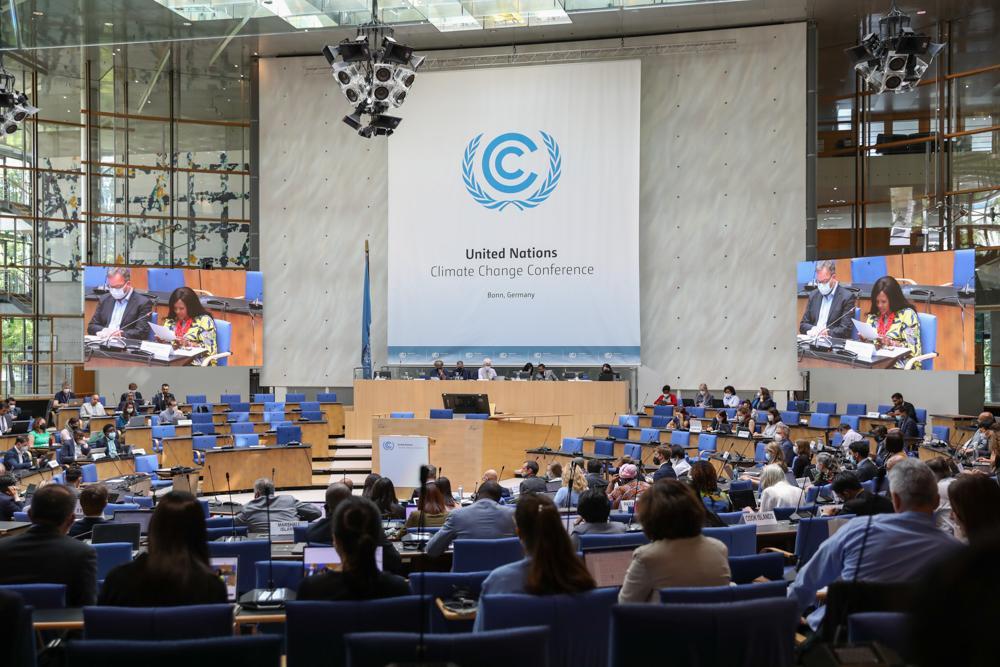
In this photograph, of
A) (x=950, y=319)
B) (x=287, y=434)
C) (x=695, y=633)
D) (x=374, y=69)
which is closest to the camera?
(x=695, y=633)

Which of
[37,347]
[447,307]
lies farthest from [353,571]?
[37,347]

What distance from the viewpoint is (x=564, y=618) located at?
3143 millimetres

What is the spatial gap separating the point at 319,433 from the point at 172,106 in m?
10.8

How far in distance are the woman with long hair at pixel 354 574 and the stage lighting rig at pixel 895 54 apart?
1264cm

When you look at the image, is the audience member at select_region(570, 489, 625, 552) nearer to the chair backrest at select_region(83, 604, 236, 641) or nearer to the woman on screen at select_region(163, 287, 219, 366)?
the chair backrest at select_region(83, 604, 236, 641)

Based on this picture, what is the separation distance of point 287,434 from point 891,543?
1136 centimetres

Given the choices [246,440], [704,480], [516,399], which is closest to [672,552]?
[704,480]

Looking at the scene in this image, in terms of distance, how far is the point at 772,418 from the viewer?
14.1 metres

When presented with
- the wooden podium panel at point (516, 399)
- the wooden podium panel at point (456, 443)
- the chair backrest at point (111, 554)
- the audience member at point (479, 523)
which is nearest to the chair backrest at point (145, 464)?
the wooden podium panel at point (456, 443)

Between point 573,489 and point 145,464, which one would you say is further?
point 145,464

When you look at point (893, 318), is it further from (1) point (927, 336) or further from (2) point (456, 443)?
(2) point (456, 443)

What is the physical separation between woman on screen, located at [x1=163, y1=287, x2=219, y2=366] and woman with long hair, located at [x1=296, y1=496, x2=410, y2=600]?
57.4 feet

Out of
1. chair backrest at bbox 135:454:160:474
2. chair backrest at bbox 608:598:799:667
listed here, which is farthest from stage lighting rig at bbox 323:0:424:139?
chair backrest at bbox 608:598:799:667

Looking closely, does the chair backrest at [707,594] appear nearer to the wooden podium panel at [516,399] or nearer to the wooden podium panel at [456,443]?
the wooden podium panel at [456,443]
